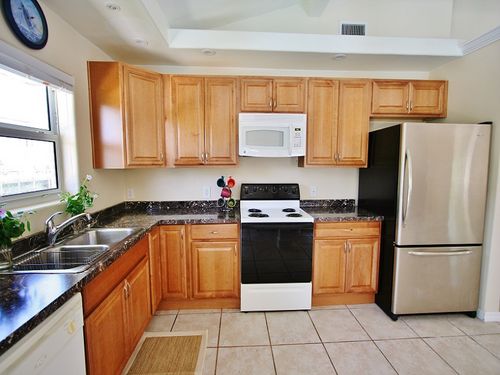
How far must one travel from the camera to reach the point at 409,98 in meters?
2.69

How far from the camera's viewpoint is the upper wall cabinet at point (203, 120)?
2.55 m

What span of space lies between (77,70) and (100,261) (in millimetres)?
1616

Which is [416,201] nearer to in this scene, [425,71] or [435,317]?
[435,317]

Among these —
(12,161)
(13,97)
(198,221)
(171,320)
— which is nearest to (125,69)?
(13,97)

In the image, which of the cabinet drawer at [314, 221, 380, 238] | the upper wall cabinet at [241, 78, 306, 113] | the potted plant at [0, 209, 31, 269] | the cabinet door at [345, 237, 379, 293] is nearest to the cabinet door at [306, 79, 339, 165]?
the upper wall cabinet at [241, 78, 306, 113]

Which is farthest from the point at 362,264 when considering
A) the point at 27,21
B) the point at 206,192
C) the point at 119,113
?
the point at 27,21

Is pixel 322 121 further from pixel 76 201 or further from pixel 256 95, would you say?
pixel 76 201

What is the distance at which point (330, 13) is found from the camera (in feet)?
8.70

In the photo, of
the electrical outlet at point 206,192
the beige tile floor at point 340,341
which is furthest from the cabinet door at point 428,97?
the electrical outlet at point 206,192

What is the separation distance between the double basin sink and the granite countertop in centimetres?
7

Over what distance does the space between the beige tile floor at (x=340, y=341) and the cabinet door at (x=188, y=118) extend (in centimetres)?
156

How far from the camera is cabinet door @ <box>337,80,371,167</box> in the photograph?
265 centimetres

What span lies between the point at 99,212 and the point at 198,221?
0.90m

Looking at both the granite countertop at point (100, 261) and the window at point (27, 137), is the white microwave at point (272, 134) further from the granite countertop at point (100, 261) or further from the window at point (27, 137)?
the window at point (27, 137)
